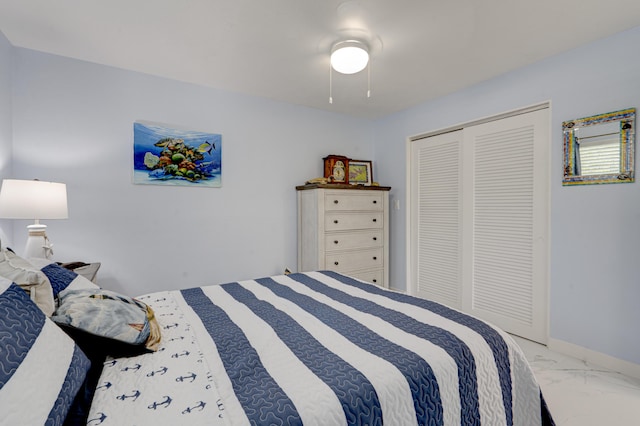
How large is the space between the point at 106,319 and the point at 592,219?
3089 millimetres

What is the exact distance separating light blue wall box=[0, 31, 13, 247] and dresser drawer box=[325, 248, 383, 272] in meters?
2.67

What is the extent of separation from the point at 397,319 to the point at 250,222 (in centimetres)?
226

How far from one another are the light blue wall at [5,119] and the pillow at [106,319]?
1.71 meters

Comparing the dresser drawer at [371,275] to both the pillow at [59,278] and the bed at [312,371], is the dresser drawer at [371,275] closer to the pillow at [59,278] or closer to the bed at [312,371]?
the bed at [312,371]

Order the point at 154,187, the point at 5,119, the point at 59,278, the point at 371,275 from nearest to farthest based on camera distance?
the point at 59,278 < the point at 5,119 < the point at 154,187 < the point at 371,275

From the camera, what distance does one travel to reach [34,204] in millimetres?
1922

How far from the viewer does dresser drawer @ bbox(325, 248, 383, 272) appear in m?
3.34

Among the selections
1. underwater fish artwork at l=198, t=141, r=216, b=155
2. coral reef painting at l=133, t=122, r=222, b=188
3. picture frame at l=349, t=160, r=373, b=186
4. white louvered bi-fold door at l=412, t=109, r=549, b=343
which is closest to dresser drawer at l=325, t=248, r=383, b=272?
white louvered bi-fold door at l=412, t=109, r=549, b=343

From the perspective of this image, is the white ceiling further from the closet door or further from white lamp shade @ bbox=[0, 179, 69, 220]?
white lamp shade @ bbox=[0, 179, 69, 220]

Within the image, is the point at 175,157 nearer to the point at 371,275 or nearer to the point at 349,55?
the point at 349,55

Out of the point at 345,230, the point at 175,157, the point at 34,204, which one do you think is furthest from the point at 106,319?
the point at 345,230

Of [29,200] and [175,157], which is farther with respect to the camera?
[175,157]

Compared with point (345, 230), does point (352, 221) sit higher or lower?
higher

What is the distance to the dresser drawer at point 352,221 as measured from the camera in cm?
334
